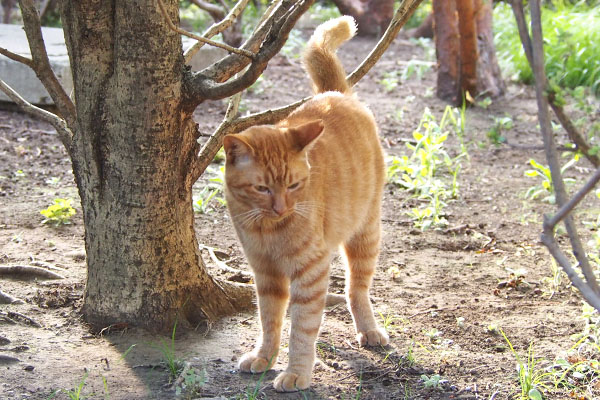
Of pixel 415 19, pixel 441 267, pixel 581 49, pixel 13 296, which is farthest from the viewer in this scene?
pixel 415 19

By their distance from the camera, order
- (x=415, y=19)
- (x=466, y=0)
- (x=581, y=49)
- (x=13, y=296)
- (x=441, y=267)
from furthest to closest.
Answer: (x=415, y=19) → (x=581, y=49) → (x=466, y=0) → (x=441, y=267) → (x=13, y=296)

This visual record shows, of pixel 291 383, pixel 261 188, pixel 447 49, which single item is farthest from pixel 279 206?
pixel 447 49

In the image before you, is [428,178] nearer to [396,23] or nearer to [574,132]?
[396,23]

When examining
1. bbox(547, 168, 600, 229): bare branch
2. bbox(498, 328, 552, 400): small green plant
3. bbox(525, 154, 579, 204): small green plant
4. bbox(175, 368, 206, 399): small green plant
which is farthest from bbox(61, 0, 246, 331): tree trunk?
bbox(525, 154, 579, 204): small green plant

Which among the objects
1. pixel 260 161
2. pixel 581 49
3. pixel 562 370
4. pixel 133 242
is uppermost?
pixel 581 49

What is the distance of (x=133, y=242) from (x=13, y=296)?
2.76ft

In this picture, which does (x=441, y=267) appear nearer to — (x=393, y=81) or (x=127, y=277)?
(x=127, y=277)

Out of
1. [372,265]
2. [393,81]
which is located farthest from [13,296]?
[393,81]

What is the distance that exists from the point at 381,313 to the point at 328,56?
4.54ft

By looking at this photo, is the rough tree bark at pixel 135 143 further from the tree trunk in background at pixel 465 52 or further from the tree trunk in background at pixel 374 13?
the tree trunk in background at pixel 374 13

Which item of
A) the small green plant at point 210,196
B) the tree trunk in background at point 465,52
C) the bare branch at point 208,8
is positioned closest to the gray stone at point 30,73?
the bare branch at point 208,8

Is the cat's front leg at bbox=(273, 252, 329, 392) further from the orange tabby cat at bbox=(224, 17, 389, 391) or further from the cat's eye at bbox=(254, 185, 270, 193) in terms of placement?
the cat's eye at bbox=(254, 185, 270, 193)

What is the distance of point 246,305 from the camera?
12.5 feet

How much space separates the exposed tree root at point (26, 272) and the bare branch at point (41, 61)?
3.15 ft
